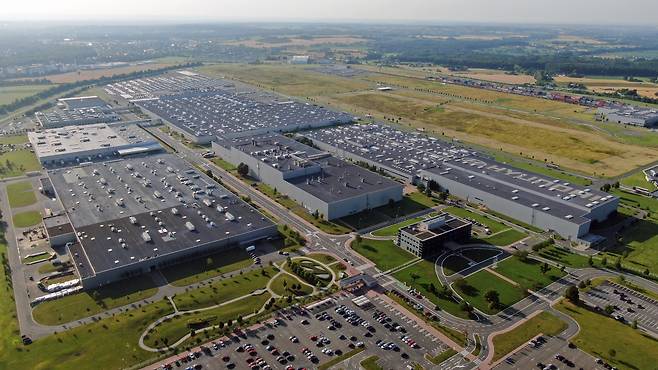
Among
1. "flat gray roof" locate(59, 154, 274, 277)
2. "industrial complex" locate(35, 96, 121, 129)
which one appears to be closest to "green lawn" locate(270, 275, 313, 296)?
"flat gray roof" locate(59, 154, 274, 277)

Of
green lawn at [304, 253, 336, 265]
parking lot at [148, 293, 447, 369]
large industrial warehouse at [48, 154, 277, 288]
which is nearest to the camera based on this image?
parking lot at [148, 293, 447, 369]

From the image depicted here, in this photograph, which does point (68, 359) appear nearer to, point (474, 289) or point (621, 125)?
point (474, 289)

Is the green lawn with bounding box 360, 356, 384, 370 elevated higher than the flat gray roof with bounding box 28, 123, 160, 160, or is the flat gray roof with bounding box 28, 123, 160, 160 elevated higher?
the flat gray roof with bounding box 28, 123, 160, 160

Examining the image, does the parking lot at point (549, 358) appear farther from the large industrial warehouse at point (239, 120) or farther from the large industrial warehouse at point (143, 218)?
the large industrial warehouse at point (239, 120)

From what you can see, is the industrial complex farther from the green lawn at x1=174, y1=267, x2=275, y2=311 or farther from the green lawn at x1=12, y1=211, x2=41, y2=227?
the green lawn at x1=174, y1=267, x2=275, y2=311

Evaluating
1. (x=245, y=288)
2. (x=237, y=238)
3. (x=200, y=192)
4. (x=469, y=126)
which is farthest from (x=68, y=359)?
(x=469, y=126)

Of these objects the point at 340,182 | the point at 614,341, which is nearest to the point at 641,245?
the point at 614,341

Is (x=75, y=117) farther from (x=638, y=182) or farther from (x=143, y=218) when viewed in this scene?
(x=638, y=182)
